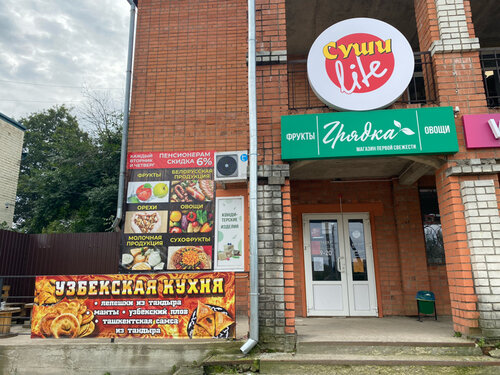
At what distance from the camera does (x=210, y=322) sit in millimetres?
4480

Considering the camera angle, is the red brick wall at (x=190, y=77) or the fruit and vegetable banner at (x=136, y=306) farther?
the red brick wall at (x=190, y=77)

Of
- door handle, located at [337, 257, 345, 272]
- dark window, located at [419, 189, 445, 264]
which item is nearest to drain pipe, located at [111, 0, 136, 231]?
door handle, located at [337, 257, 345, 272]

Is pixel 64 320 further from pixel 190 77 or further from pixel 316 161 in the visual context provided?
pixel 190 77

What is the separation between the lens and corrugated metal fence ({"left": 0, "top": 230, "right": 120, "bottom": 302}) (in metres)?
7.21

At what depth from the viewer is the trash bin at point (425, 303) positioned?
6070mm

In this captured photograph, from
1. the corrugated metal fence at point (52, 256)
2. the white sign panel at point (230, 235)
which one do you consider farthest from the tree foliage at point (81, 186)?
the white sign panel at point (230, 235)

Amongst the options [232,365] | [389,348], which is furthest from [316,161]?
[232,365]

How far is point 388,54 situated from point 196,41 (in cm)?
456

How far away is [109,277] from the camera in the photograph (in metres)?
4.69

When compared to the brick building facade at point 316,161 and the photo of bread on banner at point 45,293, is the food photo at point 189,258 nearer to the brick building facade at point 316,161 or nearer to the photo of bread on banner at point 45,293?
the brick building facade at point 316,161

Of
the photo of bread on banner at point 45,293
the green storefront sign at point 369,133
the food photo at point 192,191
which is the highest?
the green storefront sign at point 369,133

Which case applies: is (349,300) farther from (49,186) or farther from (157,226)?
(49,186)

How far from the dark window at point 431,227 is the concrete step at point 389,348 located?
277 centimetres

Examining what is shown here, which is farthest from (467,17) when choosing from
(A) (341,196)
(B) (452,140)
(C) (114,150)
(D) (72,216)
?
(D) (72,216)
